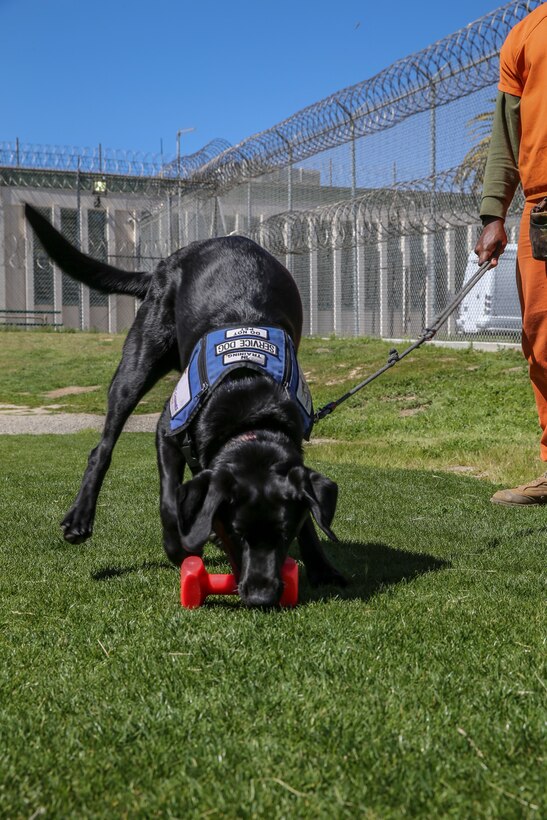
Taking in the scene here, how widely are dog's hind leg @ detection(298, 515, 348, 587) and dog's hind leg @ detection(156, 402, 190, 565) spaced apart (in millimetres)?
551

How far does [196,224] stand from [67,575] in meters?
19.0

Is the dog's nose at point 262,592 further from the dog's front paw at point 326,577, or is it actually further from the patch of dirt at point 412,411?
the patch of dirt at point 412,411

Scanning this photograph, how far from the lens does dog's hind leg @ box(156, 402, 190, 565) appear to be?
371cm

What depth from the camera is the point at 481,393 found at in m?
9.68

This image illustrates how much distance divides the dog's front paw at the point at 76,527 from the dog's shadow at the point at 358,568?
291 millimetres

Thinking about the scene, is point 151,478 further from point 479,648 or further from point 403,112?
point 403,112

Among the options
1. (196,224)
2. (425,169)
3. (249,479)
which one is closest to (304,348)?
(425,169)

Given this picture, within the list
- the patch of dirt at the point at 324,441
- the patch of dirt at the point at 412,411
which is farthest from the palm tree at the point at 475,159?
the patch of dirt at the point at 324,441

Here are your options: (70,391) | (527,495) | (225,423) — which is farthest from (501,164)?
(70,391)

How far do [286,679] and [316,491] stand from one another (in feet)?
2.89

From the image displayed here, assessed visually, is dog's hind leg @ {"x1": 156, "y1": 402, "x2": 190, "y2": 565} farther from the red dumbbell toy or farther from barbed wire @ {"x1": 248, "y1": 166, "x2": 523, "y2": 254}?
barbed wire @ {"x1": 248, "y1": 166, "x2": 523, "y2": 254}

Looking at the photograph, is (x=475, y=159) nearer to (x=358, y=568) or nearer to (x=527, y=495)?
(x=527, y=495)

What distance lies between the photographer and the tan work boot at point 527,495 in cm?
505

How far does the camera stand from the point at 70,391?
14648 millimetres
